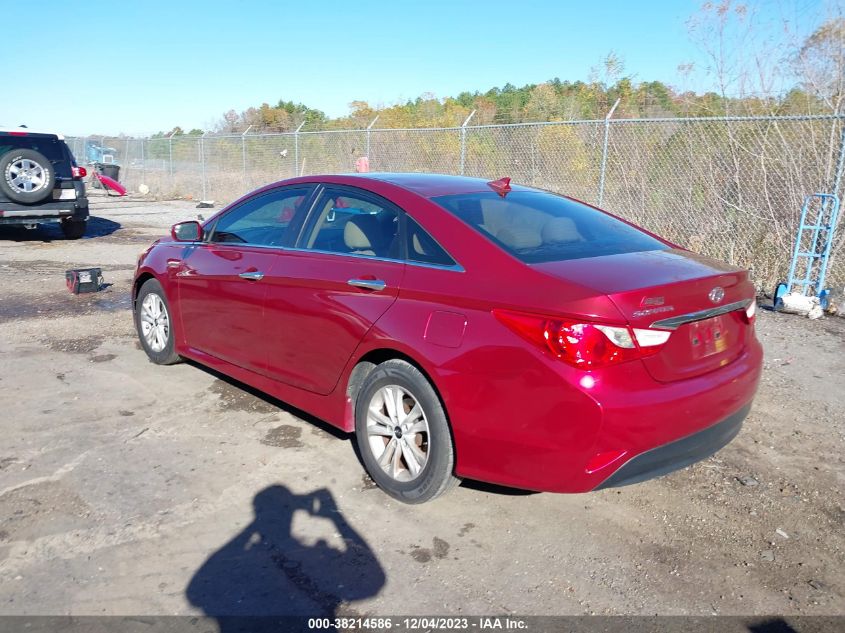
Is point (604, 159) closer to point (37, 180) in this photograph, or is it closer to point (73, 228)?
point (37, 180)

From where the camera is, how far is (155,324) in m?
5.69

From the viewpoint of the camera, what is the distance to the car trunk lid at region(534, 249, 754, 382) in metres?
2.96

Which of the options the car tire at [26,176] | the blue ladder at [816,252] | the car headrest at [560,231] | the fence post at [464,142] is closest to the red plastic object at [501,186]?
the car headrest at [560,231]

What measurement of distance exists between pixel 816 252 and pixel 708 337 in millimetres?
5995

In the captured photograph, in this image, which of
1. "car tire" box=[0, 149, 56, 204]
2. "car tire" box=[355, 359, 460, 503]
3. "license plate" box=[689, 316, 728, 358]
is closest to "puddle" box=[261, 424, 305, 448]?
"car tire" box=[355, 359, 460, 503]

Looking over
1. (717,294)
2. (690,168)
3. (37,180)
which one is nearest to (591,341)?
(717,294)

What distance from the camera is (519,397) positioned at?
3.00 metres

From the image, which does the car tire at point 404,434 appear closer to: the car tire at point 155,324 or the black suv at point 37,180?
the car tire at point 155,324

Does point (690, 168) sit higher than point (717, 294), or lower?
higher

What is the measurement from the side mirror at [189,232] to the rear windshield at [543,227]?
2209mm

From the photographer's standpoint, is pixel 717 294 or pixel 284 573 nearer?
pixel 284 573

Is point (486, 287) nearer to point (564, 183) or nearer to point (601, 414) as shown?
point (601, 414)

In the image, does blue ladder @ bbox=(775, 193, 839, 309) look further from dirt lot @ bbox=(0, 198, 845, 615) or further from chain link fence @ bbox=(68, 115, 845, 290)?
dirt lot @ bbox=(0, 198, 845, 615)

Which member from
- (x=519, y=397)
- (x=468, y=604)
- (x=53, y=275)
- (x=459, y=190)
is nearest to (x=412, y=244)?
(x=459, y=190)
